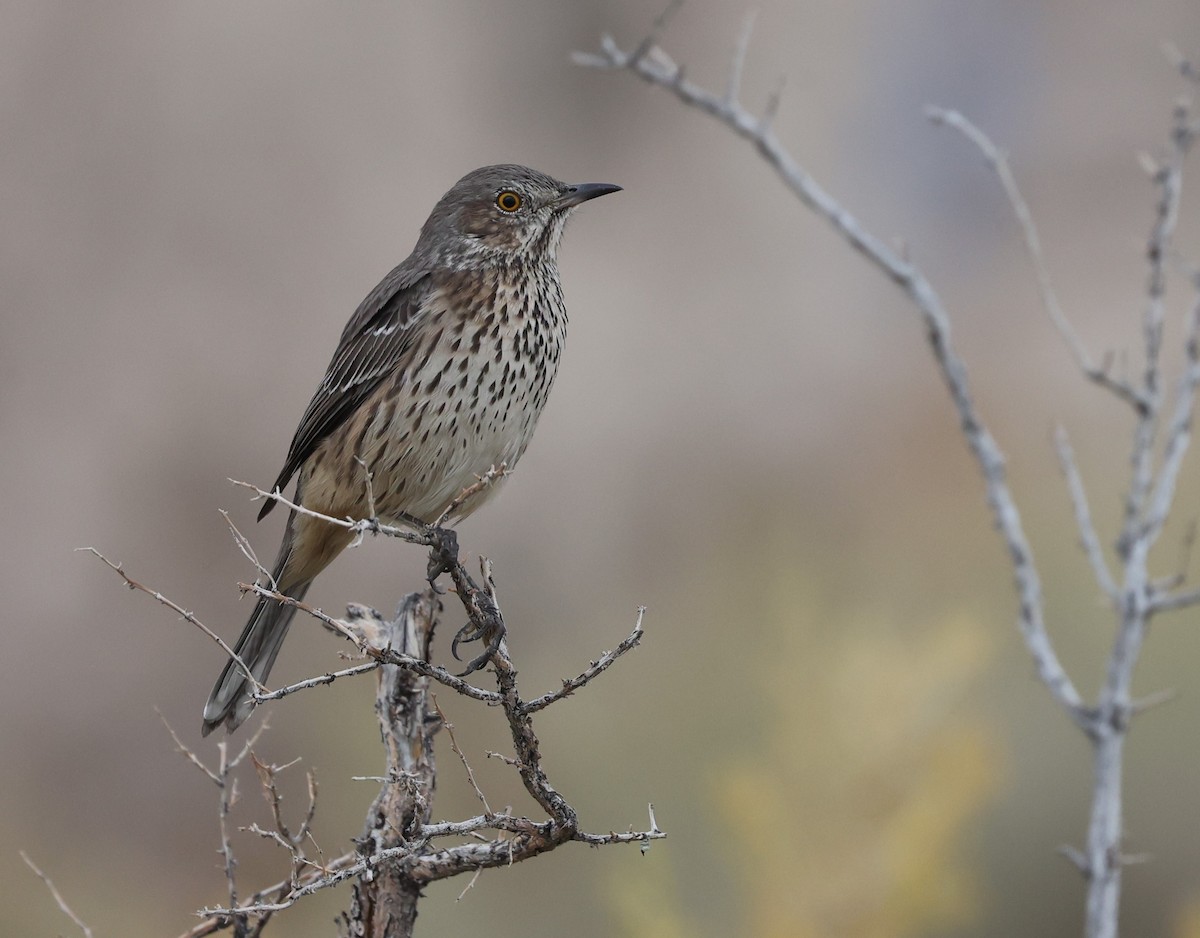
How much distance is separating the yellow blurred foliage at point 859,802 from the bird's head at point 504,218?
8.13ft

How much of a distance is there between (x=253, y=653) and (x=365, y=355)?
37.2 inches

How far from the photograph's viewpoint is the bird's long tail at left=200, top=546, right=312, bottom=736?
3.87 meters

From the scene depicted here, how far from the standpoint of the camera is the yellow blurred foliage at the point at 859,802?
5.45 m

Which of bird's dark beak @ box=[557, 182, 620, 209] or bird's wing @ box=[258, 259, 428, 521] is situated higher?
bird's dark beak @ box=[557, 182, 620, 209]

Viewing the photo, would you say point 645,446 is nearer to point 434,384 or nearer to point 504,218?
Result: point 504,218

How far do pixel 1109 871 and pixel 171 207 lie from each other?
10859mm

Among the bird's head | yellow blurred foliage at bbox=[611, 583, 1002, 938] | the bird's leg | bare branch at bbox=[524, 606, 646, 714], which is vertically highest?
the bird's head

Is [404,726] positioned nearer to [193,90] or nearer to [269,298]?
[269,298]

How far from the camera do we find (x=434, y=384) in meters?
3.99

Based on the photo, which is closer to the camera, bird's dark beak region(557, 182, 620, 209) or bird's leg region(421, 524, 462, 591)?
bird's leg region(421, 524, 462, 591)

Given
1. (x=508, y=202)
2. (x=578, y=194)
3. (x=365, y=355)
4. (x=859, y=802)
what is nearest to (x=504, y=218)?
(x=508, y=202)

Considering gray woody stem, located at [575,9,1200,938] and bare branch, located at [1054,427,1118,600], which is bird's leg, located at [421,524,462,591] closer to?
gray woody stem, located at [575,9,1200,938]

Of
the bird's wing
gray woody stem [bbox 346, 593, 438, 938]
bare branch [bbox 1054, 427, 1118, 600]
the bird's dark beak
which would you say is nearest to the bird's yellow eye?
the bird's dark beak

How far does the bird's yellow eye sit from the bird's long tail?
4.01 feet
